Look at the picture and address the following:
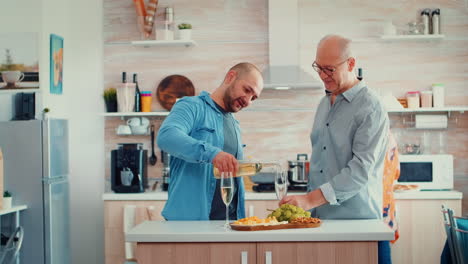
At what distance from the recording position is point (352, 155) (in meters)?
3.00

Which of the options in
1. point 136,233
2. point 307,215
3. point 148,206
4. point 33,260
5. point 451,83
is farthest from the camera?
point 451,83

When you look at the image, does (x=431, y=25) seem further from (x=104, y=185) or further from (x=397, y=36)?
(x=104, y=185)

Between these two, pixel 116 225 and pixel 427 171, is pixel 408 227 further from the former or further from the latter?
pixel 116 225

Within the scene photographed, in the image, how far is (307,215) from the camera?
274cm

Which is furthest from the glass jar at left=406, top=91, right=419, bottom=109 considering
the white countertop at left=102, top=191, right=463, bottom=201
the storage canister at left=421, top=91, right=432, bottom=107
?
the white countertop at left=102, top=191, right=463, bottom=201

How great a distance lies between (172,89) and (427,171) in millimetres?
2204

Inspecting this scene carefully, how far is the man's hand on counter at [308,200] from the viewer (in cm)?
287

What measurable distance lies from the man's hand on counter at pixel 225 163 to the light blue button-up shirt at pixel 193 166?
0.55ft

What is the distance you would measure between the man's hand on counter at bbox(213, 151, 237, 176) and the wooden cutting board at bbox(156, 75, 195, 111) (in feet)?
10.4

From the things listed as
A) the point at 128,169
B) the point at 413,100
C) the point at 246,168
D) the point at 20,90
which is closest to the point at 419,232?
the point at 413,100

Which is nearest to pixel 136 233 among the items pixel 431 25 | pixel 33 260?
pixel 33 260

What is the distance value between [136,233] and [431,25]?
390 centimetres

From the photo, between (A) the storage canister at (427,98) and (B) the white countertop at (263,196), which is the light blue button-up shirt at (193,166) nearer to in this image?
(B) the white countertop at (263,196)

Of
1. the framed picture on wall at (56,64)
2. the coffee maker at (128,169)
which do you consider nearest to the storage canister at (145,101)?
the coffee maker at (128,169)
